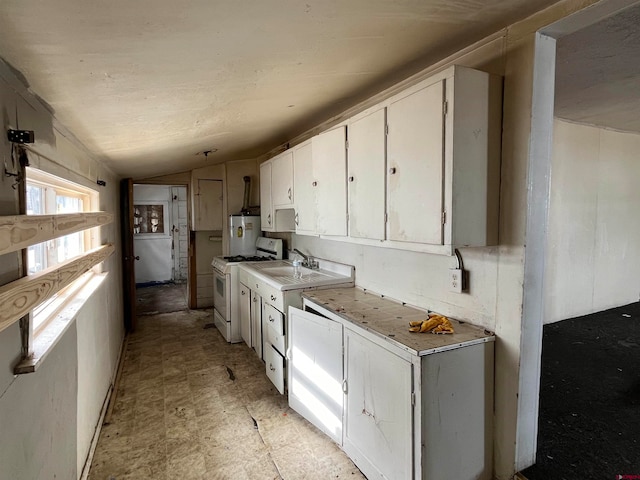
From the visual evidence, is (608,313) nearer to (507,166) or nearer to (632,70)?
(632,70)

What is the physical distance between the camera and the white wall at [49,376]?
1.04 meters

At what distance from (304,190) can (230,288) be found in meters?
1.58

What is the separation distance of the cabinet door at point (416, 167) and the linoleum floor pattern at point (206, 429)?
1392 mm

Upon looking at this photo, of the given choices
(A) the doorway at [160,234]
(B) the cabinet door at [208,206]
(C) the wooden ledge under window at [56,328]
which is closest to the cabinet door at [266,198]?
(B) the cabinet door at [208,206]

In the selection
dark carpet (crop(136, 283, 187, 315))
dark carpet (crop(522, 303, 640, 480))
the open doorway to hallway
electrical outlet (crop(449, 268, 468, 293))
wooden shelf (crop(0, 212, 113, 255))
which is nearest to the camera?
wooden shelf (crop(0, 212, 113, 255))

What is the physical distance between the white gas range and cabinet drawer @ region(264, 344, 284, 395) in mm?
1000

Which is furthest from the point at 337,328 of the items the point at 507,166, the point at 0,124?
the point at 0,124

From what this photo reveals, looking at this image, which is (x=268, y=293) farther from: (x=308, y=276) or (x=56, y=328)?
(x=56, y=328)

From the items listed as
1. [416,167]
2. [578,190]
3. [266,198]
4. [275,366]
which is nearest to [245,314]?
[275,366]

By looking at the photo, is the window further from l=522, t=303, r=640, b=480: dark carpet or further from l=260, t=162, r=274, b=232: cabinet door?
l=522, t=303, r=640, b=480: dark carpet

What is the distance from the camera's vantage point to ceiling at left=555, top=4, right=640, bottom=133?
1.62 m

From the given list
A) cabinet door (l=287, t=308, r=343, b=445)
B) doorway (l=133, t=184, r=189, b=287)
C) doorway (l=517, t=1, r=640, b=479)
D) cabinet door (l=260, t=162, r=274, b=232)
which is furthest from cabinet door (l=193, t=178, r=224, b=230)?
doorway (l=517, t=1, r=640, b=479)

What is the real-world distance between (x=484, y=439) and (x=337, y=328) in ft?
2.98

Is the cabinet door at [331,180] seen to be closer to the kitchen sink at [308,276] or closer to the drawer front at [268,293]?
the kitchen sink at [308,276]
